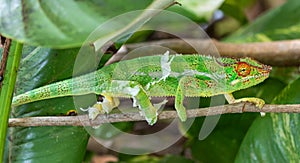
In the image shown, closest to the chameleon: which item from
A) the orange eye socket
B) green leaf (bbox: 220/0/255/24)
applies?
the orange eye socket

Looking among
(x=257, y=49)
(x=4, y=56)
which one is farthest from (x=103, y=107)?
(x=257, y=49)

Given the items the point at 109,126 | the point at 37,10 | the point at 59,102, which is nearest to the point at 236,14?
the point at 109,126

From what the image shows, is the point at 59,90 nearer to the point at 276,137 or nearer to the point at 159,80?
the point at 159,80

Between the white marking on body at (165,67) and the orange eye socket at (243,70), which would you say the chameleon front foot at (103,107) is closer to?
the white marking on body at (165,67)

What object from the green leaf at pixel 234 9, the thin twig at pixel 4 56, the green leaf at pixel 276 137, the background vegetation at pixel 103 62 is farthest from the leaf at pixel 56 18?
the green leaf at pixel 234 9

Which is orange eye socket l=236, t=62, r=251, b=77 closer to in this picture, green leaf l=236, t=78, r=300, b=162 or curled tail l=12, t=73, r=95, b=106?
green leaf l=236, t=78, r=300, b=162

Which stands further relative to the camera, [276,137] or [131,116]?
[276,137]
